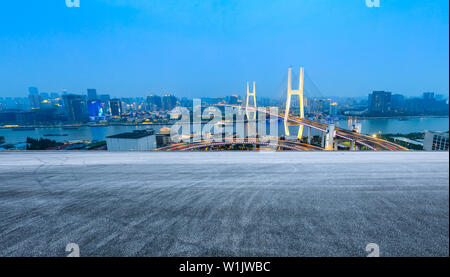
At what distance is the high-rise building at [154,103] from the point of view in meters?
7.28

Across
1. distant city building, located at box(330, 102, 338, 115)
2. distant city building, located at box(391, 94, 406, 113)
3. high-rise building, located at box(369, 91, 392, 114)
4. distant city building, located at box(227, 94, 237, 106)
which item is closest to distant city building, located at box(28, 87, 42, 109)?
distant city building, located at box(227, 94, 237, 106)

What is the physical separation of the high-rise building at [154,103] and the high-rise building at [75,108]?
2246mm

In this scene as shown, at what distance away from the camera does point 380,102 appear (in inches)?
364

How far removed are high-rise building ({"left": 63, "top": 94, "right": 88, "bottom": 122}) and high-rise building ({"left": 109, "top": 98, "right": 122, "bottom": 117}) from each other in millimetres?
868

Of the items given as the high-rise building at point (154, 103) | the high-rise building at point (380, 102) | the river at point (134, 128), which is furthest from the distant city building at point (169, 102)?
the high-rise building at point (380, 102)

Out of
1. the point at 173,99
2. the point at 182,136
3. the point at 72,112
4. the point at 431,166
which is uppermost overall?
the point at 173,99

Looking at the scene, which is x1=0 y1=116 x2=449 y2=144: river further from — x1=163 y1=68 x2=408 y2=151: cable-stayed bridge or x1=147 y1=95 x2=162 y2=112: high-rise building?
x1=163 y1=68 x2=408 y2=151: cable-stayed bridge

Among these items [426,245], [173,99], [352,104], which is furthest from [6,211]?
[352,104]

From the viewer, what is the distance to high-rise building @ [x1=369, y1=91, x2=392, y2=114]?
898 centimetres

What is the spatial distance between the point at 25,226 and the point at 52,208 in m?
0.15

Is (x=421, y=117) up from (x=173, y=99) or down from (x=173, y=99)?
down

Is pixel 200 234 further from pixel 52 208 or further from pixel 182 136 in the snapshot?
pixel 182 136

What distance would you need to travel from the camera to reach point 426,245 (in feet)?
1.79
